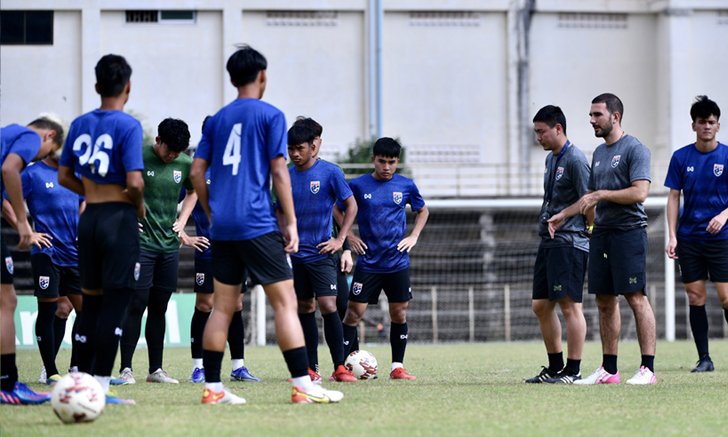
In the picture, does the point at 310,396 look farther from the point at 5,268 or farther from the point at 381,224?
the point at 381,224

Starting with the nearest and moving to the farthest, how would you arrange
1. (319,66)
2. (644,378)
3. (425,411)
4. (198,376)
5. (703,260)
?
(425,411)
(644,378)
(198,376)
(703,260)
(319,66)

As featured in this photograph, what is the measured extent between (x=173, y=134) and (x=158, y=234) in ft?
3.01

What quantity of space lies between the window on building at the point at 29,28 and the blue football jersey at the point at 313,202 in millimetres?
24688

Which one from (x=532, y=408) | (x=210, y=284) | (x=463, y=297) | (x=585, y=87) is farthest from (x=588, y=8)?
(x=532, y=408)

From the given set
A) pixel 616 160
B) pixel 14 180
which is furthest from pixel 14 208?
pixel 616 160

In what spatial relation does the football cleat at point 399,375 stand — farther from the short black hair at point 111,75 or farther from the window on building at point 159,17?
the window on building at point 159,17

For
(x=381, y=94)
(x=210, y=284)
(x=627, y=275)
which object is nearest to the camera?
(x=627, y=275)

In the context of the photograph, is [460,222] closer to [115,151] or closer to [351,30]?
[351,30]

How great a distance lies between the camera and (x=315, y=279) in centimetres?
1076

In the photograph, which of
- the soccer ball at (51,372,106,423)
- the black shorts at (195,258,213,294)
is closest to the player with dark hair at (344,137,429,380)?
the black shorts at (195,258,213,294)

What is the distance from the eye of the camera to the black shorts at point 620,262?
991 cm

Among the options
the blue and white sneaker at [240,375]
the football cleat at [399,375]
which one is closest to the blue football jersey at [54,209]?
the blue and white sneaker at [240,375]

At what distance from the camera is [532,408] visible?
769cm

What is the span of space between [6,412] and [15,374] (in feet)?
Result: 2.69
